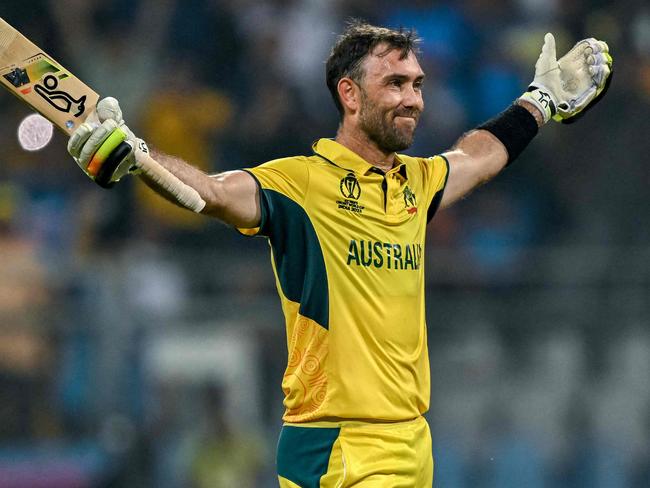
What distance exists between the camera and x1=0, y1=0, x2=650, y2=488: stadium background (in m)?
9.03

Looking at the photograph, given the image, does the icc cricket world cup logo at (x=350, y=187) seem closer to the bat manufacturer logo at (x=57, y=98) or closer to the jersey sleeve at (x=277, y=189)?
the jersey sleeve at (x=277, y=189)

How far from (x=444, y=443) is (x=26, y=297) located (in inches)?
125

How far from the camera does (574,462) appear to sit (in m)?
9.39

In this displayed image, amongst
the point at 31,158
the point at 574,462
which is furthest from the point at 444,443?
the point at 31,158

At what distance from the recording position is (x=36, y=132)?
14.7 ft

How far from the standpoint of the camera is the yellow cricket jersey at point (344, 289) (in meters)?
4.82

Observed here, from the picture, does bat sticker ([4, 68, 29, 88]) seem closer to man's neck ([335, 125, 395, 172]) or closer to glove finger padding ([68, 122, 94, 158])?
glove finger padding ([68, 122, 94, 158])

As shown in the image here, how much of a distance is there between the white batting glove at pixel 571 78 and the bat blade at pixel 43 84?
7.74 ft

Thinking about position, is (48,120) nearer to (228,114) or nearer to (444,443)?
(444,443)

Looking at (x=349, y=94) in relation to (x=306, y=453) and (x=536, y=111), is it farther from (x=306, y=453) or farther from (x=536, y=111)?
(x=306, y=453)

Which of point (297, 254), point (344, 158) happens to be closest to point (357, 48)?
point (344, 158)

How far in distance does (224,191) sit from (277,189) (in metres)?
0.29

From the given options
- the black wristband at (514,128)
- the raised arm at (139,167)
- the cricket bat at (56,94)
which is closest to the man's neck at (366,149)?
the raised arm at (139,167)

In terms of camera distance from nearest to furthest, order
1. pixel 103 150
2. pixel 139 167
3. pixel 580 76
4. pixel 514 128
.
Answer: pixel 103 150
pixel 139 167
pixel 514 128
pixel 580 76
